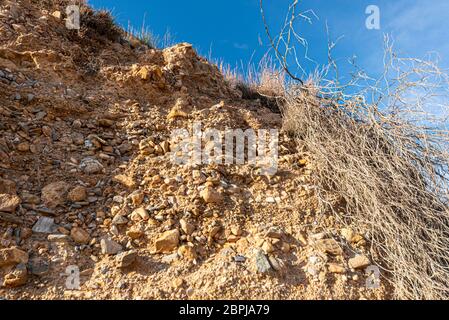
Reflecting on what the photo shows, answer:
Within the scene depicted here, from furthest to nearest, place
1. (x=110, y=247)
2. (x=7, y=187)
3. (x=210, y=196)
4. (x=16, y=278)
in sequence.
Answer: (x=210, y=196) < (x=7, y=187) < (x=110, y=247) < (x=16, y=278)

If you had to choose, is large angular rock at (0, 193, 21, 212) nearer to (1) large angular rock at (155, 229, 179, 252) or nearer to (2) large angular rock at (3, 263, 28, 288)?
(2) large angular rock at (3, 263, 28, 288)

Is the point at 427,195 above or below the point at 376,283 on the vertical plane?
above

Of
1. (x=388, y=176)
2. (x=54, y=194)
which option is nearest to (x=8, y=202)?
(x=54, y=194)

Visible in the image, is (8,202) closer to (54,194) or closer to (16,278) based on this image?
(54,194)

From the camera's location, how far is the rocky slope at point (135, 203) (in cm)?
182

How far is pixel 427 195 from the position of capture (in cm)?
242

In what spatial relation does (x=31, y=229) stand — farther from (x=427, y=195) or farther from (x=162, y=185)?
(x=427, y=195)

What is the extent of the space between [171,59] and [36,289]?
109 inches

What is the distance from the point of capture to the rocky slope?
182 centimetres

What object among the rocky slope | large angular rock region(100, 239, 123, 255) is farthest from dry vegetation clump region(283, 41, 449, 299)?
large angular rock region(100, 239, 123, 255)

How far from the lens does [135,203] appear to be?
2217mm

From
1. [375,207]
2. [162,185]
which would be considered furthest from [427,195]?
[162,185]
